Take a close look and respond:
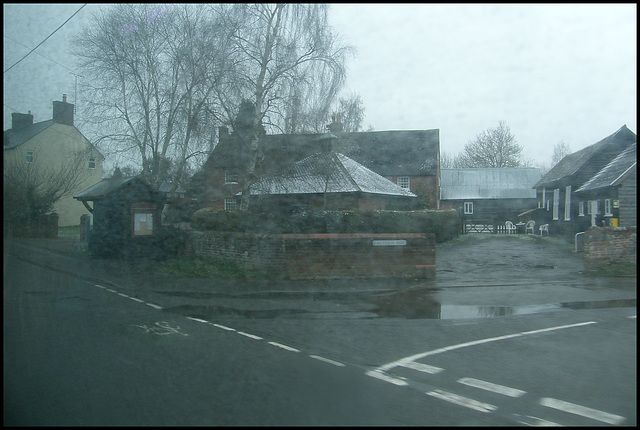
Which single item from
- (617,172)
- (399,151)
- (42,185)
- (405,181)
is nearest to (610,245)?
(617,172)

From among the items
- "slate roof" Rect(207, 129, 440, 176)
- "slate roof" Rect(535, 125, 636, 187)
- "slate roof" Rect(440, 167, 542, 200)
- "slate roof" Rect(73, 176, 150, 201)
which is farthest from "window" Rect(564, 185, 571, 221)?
"slate roof" Rect(440, 167, 542, 200)

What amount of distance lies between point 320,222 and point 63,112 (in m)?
8.78

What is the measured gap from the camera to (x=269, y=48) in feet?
59.9

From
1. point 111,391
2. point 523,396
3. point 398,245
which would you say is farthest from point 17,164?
point 523,396

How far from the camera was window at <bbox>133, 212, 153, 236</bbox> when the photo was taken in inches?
683

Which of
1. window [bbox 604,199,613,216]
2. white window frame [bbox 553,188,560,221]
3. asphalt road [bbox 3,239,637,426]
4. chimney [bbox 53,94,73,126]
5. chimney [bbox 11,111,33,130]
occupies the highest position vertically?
chimney [bbox 53,94,73,126]

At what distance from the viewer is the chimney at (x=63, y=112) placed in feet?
47.9

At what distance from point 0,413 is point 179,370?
5.81 feet

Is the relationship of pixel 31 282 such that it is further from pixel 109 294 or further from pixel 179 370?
pixel 179 370

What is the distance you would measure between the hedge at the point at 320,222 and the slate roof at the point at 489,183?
90.5 feet

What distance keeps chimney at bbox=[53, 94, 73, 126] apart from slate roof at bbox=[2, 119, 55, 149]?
337 millimetres

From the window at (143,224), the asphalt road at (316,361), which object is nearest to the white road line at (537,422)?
the asphalt road at (316,361)

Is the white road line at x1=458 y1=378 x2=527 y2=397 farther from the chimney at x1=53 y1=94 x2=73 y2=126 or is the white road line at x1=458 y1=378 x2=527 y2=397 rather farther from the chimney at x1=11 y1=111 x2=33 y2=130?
the chimney at x1=53 y1=94 x2=73 y2=126

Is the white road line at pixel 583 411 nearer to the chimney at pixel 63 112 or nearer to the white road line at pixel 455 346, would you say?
the white road line at pixel 455 346
